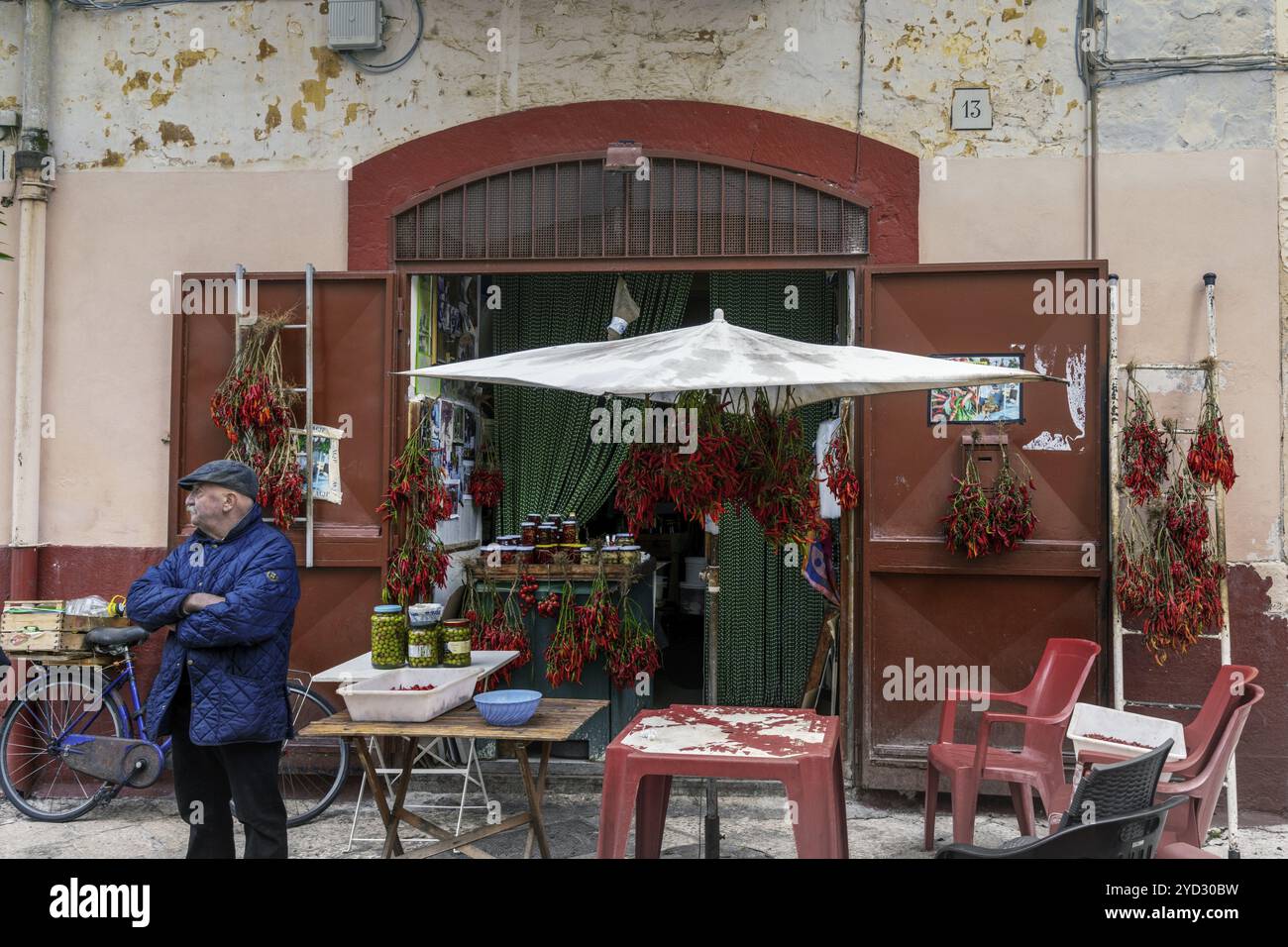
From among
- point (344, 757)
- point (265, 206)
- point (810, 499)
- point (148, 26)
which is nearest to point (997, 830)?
point (810, 499)

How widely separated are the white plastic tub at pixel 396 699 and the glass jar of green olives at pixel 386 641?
0.83 feet

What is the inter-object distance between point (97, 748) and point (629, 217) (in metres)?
4.20

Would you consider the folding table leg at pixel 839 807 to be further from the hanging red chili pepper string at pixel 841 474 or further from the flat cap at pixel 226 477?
the flat cap at pixel 226 477

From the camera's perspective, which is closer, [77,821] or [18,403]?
[77,821]

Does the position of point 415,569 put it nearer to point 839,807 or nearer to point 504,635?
point 504,635

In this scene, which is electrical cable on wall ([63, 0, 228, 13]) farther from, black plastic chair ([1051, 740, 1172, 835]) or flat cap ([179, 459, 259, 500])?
black plastic chair ([1051, 740, 1172, 835])

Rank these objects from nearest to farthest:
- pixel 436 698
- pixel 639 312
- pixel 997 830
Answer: pixel 436 698, pixel 997 830, pixel 639 312

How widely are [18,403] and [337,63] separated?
9.32 feet

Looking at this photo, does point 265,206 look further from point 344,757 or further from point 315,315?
point 344,757

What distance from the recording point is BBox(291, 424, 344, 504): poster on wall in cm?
633

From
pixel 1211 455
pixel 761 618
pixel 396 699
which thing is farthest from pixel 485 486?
pixel 1211 455

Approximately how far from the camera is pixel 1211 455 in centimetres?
552

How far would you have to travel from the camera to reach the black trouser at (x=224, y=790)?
14.2 ft

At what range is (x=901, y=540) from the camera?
19.8ft
